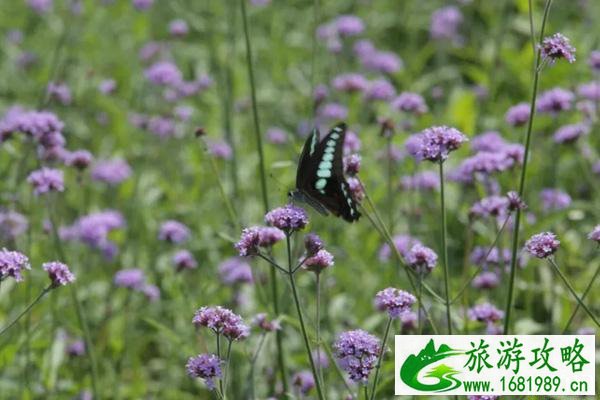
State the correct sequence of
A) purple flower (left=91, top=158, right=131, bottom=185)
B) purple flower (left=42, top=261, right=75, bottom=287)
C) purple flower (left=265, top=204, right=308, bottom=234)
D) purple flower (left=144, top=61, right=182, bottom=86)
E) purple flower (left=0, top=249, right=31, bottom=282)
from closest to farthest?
purple flower (left=265, top=204, right=308, bottom=234)
purple flower (left=0, top=249, right=31, bottom=282)
purple flower (left=42, top=261, right=75, bottom=287)
purple flower (left=91, top=158, right=131, bottom=185)
purple flower (left=144, top=61, right=182, bottom=86)

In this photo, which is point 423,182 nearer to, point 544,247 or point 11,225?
Answer: point 11,225

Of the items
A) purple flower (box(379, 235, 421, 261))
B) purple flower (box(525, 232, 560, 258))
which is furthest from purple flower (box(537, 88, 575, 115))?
purple flower (box(525, 232, 560, 258))

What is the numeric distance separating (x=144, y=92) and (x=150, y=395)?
2.69m

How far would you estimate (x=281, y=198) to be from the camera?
16.1 feet

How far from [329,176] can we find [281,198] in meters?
1.94

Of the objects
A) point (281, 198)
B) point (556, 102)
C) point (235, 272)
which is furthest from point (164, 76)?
point (556, 102)

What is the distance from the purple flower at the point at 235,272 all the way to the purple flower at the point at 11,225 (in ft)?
2.90

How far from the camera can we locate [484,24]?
329 inches

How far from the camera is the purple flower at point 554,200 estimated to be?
15.8ft

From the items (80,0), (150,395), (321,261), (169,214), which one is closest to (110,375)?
(150,395)

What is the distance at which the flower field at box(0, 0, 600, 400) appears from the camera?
3.00m

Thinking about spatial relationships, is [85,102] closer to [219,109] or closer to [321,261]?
[219,109]

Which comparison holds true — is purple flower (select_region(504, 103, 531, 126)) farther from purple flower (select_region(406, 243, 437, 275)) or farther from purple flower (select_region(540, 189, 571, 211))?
purple flower (select_region(406, 243, 437, 275))

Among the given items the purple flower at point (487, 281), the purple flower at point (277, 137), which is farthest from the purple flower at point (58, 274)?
the purple flower at point (277, 137)
